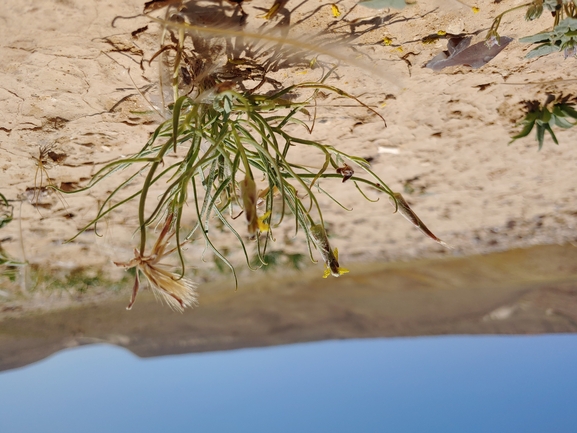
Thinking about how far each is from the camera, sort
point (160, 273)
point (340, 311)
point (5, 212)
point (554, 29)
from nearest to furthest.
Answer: point (160, 273) < point (554, 29) < point (5, 212) < point (340, 311)

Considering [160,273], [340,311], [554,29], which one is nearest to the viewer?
[160,273]

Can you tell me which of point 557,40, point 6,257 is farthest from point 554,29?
point 6,257

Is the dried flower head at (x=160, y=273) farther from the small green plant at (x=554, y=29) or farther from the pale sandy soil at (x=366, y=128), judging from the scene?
the small green plant at (x=554, y=29)

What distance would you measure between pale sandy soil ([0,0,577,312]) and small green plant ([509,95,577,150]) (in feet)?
0.08

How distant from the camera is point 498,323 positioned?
208 cm

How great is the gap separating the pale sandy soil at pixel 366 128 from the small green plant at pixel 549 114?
26 mm

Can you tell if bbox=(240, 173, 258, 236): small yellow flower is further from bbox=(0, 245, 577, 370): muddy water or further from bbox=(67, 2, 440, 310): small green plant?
bbox=(0, 245, 577, 370): muddy water

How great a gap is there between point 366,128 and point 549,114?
0.46 metres

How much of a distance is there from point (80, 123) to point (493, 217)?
1.42 meters

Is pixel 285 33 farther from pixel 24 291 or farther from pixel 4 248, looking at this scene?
pixel 24 291

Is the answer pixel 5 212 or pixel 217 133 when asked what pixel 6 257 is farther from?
pixel 217 133

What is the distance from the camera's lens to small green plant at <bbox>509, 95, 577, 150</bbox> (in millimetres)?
1079

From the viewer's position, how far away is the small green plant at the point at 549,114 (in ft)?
3.54

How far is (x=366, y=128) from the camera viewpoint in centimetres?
118
